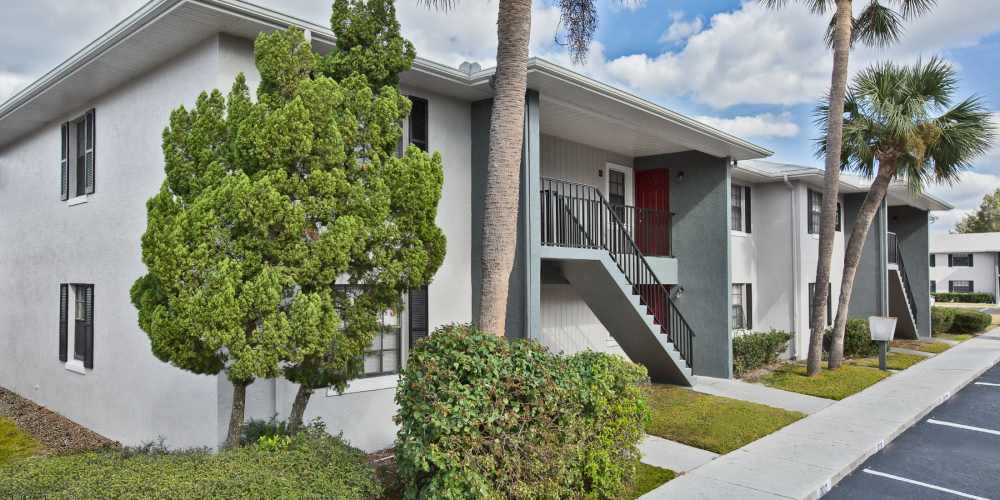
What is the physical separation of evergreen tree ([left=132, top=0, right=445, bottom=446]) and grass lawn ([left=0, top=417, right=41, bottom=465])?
4.89 metres

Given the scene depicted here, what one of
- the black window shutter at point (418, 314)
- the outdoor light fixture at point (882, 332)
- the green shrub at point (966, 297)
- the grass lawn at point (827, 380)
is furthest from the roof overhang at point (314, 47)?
the green shrub at point (966, 297)

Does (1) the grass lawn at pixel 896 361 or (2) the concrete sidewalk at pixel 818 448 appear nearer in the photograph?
(2) the concrete sidewalk at pixel 818 448

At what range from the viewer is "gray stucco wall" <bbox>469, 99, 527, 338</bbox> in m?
9.66

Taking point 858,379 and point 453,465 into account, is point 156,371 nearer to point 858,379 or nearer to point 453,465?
point 453,465

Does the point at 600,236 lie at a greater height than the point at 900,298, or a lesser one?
greater

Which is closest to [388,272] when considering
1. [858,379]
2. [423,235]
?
[423,235]

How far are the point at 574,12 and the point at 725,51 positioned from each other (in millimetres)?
13479

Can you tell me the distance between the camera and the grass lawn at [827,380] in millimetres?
13312

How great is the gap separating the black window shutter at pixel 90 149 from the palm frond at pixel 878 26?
16.8m

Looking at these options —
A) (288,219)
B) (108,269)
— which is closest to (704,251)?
(288,219)

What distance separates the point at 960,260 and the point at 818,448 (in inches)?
2322

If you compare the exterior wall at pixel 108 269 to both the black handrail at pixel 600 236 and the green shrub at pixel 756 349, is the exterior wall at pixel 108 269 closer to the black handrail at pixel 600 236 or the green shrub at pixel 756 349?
Answer: the black handrail at pixel 600 236

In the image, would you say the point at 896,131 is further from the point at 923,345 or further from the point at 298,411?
the point at 298,411

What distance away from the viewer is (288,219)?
5.59 metres
